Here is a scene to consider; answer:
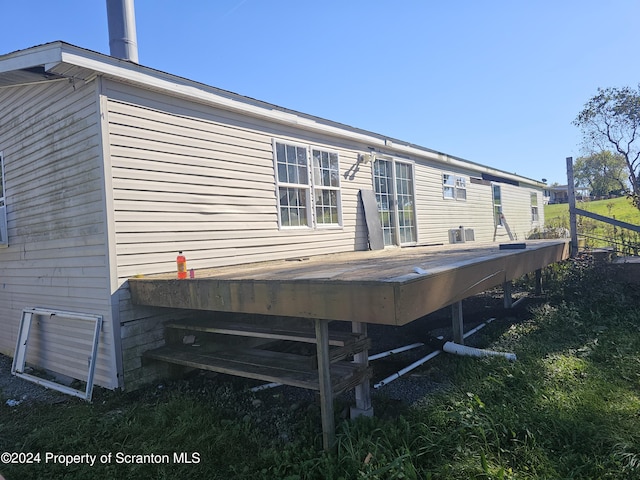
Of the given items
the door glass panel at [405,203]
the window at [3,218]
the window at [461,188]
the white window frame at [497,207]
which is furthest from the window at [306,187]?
the white window frame at [497,207]

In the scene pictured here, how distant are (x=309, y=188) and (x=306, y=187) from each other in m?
0.08

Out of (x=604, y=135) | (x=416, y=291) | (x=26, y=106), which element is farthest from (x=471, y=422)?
(x=604, y=135)

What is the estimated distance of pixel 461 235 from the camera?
37.4 feet

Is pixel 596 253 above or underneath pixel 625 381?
above

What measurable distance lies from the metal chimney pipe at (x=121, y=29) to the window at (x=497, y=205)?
12.1 meters

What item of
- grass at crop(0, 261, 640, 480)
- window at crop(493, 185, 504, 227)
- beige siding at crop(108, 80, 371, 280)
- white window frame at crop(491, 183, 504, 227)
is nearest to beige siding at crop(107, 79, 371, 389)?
beige siding at crop(108, 80, 371, 280)

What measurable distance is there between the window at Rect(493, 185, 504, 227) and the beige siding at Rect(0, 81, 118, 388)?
12.9 m

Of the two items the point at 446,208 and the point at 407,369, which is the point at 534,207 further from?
the point at 407,369

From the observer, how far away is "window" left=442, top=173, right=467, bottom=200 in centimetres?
1116

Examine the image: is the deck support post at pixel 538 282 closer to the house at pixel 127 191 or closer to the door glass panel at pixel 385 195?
the door glass panel at pixel 385 195

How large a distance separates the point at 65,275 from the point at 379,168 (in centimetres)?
593

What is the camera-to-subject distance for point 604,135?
15.1 meters

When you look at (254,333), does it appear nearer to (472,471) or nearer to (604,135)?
(472,471)

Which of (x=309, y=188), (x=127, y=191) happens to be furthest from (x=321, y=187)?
(x=127, y=191)
